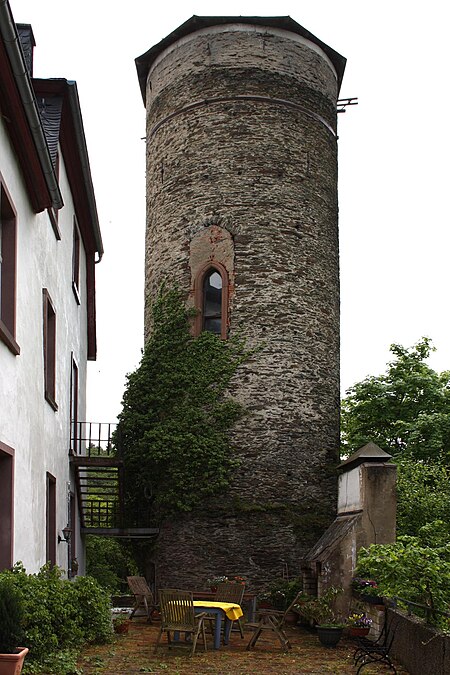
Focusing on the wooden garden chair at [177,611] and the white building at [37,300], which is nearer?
the white building at [37,300]

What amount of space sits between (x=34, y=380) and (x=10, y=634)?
4.73 meters

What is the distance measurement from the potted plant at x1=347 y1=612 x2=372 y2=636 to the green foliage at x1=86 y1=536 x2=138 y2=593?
1056 cm

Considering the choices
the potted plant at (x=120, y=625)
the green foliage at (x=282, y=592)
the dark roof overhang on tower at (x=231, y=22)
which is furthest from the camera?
the dark roof overhang on tower at (x=231, y=22)

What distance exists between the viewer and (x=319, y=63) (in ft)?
70.0

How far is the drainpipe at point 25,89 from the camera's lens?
8055 mm

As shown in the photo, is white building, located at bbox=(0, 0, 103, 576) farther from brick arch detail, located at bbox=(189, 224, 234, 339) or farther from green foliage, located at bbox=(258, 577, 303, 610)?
green foliage, located at bbox=(258, 577, 303, 610)

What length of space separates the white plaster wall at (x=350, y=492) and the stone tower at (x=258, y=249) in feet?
3.64

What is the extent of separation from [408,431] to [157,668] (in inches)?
671

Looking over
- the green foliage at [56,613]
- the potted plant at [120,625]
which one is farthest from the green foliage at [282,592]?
the green foliage at [56,613]

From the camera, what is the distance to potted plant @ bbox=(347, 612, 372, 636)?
13.1 metres

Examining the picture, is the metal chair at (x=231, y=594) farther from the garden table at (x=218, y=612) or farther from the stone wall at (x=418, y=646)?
the stone wall at (x=418, y=646)

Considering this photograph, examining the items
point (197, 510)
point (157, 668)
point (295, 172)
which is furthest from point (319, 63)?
point (157, 668)

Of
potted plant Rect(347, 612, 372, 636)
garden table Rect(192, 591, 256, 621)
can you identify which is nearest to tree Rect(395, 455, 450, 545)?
garden table Rect(192, 591, 256, 621)

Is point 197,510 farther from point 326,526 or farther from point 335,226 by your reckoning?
point 335,226
